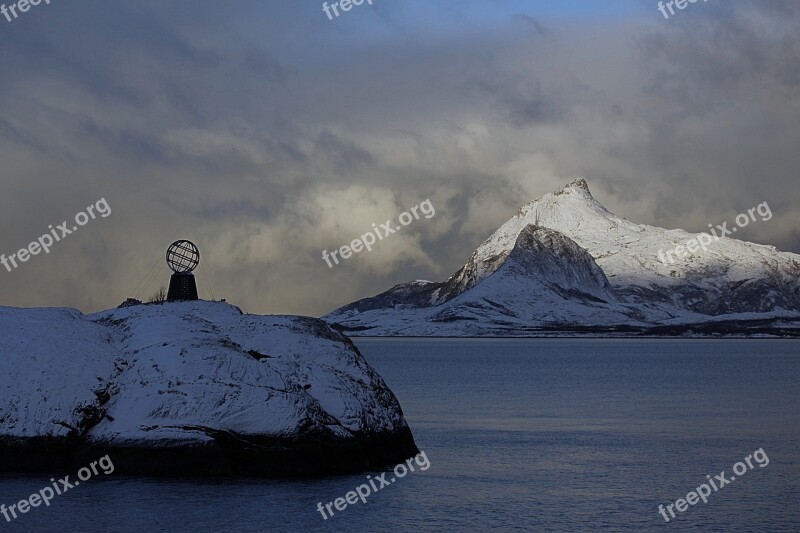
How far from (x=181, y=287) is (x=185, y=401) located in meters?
12.4

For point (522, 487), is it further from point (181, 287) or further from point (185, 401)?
point (181, 287)

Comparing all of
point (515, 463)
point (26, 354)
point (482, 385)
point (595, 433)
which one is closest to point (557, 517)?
point (515, 463)

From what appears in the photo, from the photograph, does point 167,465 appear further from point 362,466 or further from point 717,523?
point 717,523

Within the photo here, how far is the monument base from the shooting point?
49.9m

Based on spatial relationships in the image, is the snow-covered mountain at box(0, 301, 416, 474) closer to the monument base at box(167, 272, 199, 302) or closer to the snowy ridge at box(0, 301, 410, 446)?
the snowy ridge at box(0, 301, 410, 446)

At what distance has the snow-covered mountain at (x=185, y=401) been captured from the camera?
38062 mm

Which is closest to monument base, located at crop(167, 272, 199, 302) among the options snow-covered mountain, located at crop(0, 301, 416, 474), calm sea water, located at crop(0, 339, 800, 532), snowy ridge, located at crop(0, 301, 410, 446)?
snowy ridge, located at crop(0, 301, 410, 446)

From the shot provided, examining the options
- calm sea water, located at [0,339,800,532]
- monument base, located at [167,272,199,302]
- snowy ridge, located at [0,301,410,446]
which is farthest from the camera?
monument base, located at [167,272,199,302]

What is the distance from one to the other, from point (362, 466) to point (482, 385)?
2584 inches

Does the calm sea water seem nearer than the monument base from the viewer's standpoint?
Yes

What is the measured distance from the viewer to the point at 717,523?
34062 millimetres

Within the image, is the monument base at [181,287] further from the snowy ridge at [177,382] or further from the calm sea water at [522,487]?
the calm sea water at [522,487]

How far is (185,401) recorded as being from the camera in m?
38.4

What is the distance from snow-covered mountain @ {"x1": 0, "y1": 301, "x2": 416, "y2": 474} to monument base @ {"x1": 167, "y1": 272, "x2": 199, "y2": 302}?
5470 mm
